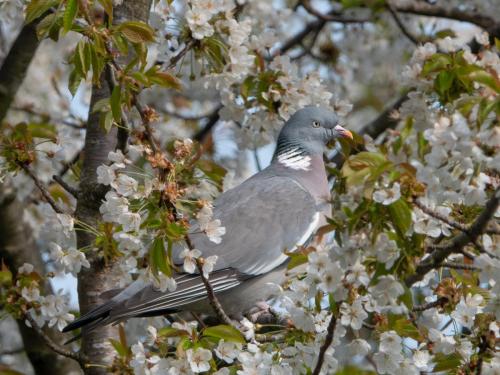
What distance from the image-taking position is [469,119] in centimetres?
264

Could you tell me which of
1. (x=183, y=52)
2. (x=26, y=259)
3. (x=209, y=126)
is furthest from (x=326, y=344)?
(x=209, y=126)

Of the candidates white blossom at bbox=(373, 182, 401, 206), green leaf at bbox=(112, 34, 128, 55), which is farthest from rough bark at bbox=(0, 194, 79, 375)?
white blossom at bbox=(373, 182, 401, 206)

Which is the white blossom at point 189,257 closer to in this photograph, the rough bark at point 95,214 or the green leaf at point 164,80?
the green leaf at point 164,80

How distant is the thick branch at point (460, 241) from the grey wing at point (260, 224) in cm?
164

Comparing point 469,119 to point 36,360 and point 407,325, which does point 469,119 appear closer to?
point 407,325

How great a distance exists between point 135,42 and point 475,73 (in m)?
1.28

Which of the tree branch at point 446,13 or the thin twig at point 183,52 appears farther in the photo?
the tree branch at point 446,13

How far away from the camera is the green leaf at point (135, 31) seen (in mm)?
3312

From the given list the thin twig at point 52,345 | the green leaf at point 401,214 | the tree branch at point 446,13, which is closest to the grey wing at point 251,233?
the thin twig at point 52,345

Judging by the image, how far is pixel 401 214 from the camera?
8.38 ft

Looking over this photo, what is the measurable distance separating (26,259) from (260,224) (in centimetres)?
134

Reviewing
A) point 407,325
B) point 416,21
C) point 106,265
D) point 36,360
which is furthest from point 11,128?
point 416,21

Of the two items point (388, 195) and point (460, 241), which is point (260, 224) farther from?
point (388, 195)

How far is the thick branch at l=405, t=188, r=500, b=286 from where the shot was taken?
2682mm
